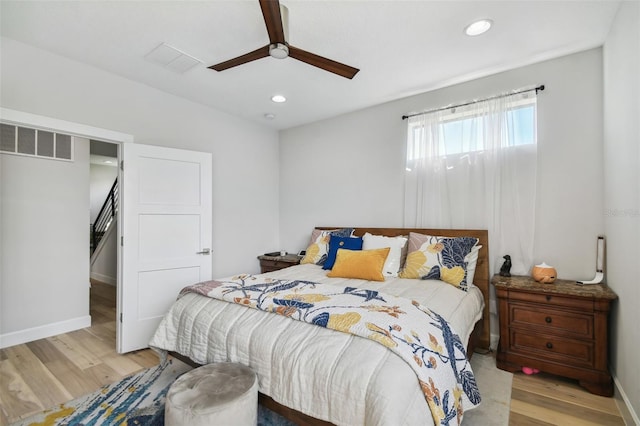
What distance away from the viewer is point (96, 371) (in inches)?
98.3

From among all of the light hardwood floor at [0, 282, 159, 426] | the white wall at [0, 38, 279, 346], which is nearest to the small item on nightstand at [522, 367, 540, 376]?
the light hardwood floor at [0, 282, 159, 426]

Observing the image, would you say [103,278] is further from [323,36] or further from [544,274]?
[544,274]

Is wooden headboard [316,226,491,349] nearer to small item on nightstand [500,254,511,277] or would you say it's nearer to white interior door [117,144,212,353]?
small item on nightstand [500,254,511,277]

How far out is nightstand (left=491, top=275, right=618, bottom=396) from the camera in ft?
6.85

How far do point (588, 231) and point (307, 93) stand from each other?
2896mm

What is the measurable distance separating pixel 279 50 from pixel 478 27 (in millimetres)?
1459

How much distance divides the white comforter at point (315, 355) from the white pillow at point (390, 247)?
49 centimetres

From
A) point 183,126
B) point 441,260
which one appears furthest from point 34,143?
point 441,260

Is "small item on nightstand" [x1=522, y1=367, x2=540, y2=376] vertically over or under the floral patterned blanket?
under

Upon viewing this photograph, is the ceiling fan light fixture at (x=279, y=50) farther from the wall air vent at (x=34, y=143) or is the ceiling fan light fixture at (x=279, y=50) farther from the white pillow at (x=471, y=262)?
the wall air vent at (x=34, y=143)

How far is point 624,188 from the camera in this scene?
74.8 inches

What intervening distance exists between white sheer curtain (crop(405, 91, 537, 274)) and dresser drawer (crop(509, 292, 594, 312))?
1.42 feet

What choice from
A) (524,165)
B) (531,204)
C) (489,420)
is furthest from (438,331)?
(524,165)

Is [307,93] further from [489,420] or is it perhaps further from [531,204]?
[489,420]
